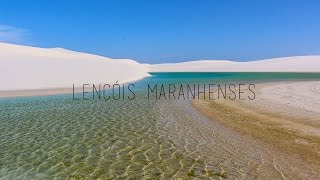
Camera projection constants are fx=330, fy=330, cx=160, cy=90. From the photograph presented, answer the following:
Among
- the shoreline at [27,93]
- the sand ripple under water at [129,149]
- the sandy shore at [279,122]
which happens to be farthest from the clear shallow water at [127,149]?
the shoreline at [27,93]

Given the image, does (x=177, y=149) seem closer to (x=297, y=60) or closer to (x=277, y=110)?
(x=277, y=110)

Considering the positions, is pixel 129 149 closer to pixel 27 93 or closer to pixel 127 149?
pixel 127 149

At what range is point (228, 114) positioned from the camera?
665 inches

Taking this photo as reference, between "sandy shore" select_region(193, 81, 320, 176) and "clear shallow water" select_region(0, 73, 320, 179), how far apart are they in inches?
26.8

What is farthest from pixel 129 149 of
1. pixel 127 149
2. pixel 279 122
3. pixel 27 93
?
pixel 27 93

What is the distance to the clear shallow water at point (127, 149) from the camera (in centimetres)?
836

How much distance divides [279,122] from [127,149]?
7.34m

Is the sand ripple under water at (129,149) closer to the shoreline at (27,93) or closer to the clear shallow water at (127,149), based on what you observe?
the clear shallow water at (127,149)

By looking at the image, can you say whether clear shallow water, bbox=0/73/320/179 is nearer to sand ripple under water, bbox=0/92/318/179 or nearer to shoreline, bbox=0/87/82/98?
sand ripple under water, bbox=0/92/318/179

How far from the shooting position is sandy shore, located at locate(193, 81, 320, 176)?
10.3m

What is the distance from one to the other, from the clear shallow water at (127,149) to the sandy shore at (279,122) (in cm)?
68

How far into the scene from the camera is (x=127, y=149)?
10555 mm

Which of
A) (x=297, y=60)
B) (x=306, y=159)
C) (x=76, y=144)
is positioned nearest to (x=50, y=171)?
(x=76, y=144)

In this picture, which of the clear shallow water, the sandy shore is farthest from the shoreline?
the sandy shore
